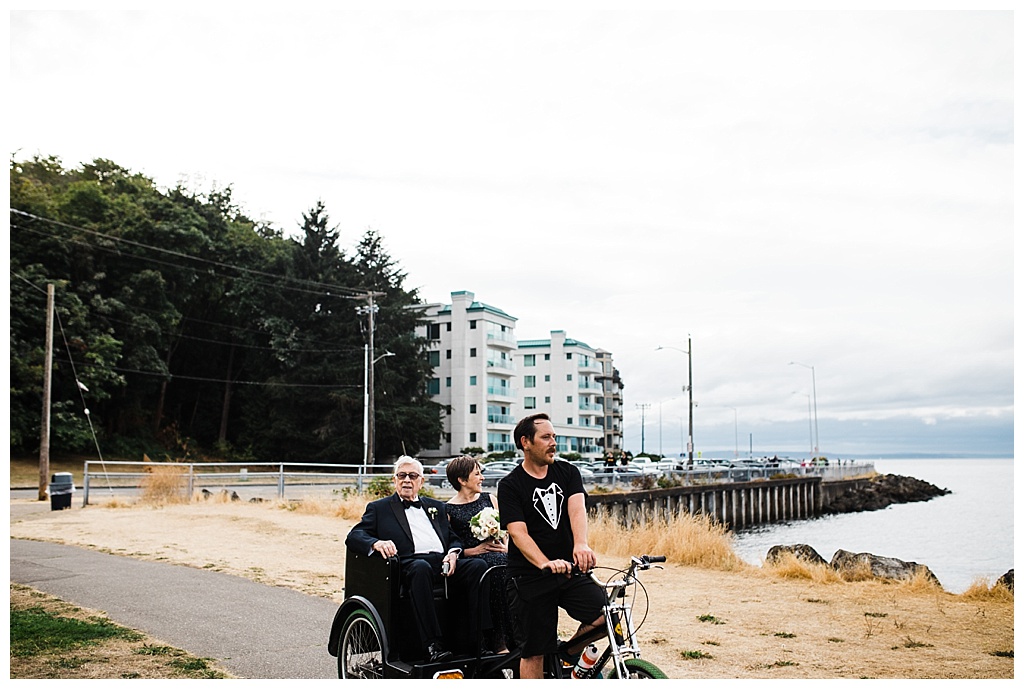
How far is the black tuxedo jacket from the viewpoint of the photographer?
249 inches

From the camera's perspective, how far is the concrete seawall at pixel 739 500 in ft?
125

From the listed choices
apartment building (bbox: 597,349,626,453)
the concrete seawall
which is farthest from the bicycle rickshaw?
apartment building (bbox: 597,349,626,453)

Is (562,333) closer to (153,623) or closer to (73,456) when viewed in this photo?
(73,456)

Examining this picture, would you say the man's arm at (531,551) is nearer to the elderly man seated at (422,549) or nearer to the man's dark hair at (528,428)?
the man's dark hair at (528,428)

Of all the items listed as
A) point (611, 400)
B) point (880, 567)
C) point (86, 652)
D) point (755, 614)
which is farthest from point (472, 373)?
point (86, 652)

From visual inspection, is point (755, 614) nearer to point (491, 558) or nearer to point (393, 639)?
point (491, 558)

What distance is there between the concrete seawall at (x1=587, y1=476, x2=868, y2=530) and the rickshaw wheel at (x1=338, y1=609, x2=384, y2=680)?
23.9 m

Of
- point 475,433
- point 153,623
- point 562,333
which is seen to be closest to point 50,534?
point 153,623

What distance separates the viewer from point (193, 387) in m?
63.8

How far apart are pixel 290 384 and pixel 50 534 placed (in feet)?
132

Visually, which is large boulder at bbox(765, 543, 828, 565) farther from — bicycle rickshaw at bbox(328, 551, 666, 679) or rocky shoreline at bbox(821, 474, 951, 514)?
rocky shoreline at bbox(821, 474, 951, 514)

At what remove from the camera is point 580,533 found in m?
5.36

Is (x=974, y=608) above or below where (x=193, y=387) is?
below

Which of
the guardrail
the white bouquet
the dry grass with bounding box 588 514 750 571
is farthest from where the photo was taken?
the guardrail
